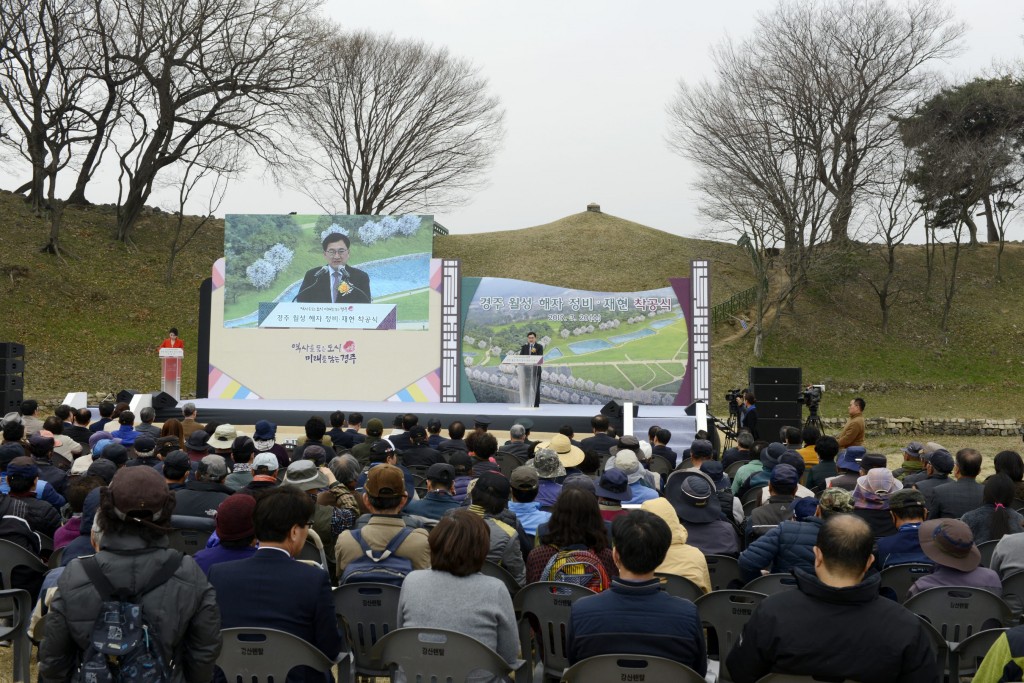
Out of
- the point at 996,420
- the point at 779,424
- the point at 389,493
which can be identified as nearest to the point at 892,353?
the point at 996,420

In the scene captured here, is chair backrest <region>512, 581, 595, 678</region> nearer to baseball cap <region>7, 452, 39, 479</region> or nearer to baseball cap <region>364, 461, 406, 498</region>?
baseball cap <region>364, 461, 406, 498</region>

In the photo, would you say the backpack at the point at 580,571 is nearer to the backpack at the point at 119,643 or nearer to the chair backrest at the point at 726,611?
the chair backrest at the point at 726,611

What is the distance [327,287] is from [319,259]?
0.54m

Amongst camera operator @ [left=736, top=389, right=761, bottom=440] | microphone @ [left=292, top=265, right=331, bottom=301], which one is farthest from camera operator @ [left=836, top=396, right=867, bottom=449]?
microphone @ [left=292, top=265, right=331, bottom=301]

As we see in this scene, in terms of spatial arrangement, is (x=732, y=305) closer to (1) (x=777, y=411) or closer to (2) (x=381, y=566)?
(1) (x=777, y=411)

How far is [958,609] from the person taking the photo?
3680 millimetres

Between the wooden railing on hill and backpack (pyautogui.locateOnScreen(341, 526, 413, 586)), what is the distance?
2345 cm

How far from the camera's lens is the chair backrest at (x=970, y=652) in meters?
3.27

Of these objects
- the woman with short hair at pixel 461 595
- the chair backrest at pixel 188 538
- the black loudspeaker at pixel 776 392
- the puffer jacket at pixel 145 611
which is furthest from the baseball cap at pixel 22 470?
the black loudspeaker at pixel 776 392

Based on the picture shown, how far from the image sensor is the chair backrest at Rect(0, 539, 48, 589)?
407 centimetres

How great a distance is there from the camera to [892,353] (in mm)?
24719

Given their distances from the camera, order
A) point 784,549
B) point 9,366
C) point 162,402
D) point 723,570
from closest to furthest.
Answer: point 784,549 < point 723,570 < point 9,366 < point 162,402

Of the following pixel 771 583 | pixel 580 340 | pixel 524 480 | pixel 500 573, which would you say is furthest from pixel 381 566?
pixel 580 340

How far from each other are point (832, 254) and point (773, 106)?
14.5 ft
